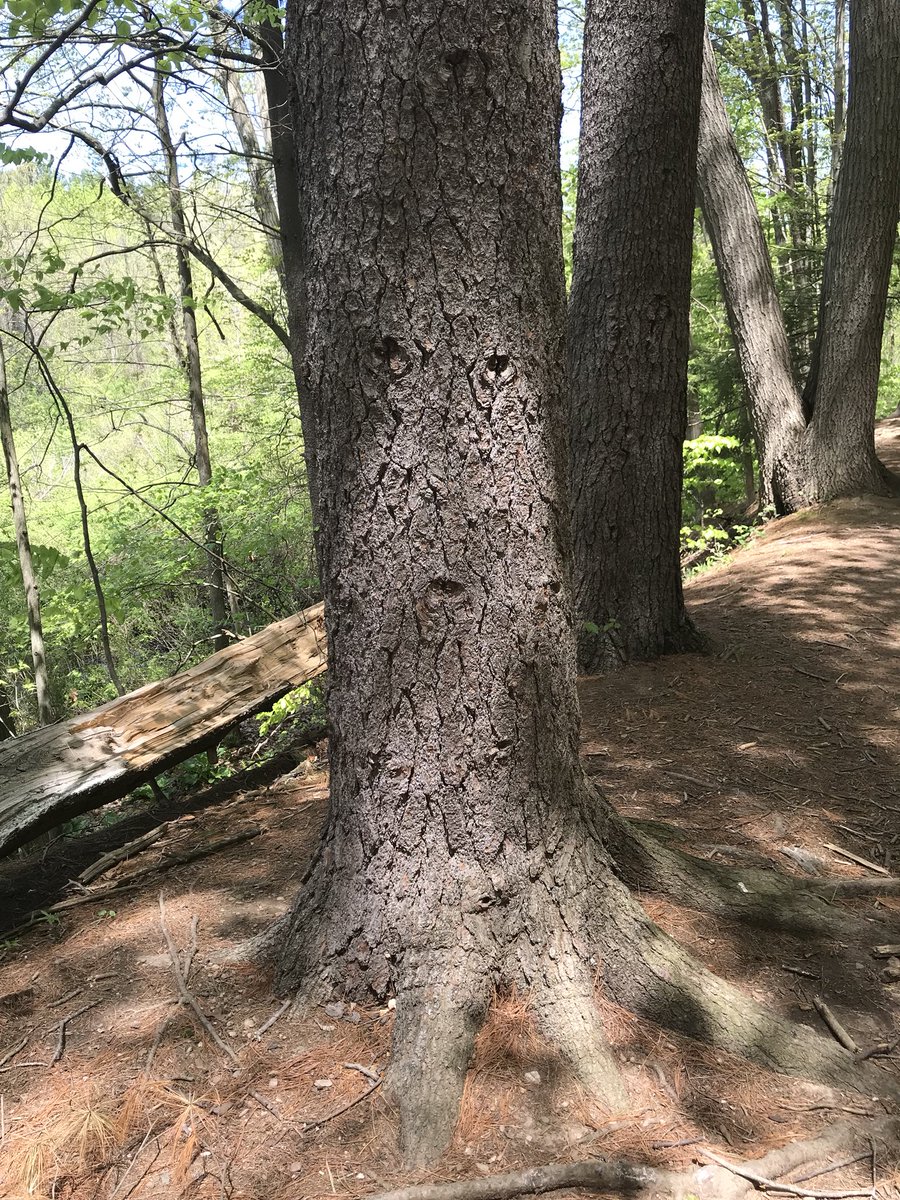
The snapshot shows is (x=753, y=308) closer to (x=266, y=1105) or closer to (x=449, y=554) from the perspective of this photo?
(x=449, y=554)

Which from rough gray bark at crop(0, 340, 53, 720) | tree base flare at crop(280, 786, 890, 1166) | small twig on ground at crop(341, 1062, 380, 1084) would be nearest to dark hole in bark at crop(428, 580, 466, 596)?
tree base flare at crop(280, 786, 890, 1166)

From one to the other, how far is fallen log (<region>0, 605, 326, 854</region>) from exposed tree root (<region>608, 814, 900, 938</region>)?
268cm

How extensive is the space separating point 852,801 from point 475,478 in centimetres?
261

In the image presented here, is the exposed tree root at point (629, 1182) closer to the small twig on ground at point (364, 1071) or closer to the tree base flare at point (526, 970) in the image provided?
the tree base flare at point (526, 970)

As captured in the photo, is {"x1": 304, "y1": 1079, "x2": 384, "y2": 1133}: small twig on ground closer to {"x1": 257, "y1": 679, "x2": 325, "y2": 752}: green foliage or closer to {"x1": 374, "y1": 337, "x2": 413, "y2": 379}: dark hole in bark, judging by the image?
{"x1": 374, "y1": 337, "x2": 413, "y2": 379}: dark hole in bark

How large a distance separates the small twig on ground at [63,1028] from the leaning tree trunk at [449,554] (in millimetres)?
684

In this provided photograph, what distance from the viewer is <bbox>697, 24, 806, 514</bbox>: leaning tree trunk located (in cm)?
854

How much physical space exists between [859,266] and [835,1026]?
309 inches

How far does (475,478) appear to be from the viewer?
2.23 metres

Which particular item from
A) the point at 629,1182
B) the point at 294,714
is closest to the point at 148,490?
the point at 294,714

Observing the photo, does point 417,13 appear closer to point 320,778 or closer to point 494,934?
point 494,934

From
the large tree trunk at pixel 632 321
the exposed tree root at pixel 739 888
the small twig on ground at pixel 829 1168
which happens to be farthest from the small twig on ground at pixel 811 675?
the small twig on ground at pixel 829 1168

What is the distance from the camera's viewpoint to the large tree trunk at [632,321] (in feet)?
16.7

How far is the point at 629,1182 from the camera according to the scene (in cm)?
186
